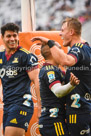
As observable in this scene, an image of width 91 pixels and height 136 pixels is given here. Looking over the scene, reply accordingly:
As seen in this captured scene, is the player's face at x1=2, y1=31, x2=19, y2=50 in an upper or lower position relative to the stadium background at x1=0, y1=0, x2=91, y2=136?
lower

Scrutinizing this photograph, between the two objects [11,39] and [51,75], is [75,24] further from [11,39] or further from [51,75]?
[11,39]

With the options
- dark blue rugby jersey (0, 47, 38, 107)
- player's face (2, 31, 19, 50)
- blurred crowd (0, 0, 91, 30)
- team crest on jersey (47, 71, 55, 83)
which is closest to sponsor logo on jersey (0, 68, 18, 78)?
dark blue rugby jersey (0, 47, 38, 107)

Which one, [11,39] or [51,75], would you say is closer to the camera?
[51,75]

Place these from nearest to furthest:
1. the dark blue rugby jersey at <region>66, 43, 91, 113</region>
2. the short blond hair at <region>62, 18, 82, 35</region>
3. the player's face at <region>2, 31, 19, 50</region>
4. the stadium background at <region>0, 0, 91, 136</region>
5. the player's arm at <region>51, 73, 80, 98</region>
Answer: the player's arm at <region>51, 73, 80, 98</region>
the dark blue rugby jersey at <region>66, 43, 91, 113</region>
the short blond hair at <region>62, 18, 82, 35</region>
the player's face at <region>2, 31, 19, 50</region>
the stadium background at <region>0, 0, 91, 136</region>

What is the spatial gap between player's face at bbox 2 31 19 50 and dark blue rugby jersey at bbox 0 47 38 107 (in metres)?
0.13

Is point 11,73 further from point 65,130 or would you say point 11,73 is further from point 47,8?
point 47,8

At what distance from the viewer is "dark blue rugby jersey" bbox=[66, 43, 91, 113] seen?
254 centimetres

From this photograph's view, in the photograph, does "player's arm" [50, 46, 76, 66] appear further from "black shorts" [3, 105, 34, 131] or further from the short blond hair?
"black shorts" [3, 105, 34, 131]

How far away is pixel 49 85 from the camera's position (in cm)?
262

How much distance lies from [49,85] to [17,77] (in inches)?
19.6

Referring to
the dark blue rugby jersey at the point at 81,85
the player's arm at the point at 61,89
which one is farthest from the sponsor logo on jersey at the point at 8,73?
the dark blue rugby jersey at the point at 81,85

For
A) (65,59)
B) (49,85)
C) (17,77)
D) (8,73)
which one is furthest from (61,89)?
(8,73)

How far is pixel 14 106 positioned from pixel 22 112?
0.37 ft

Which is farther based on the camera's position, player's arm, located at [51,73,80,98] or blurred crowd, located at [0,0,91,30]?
blurred crowd, located at [0,0,91,30]
